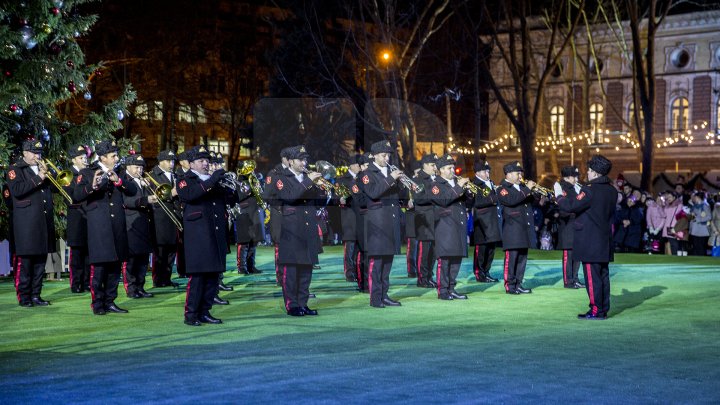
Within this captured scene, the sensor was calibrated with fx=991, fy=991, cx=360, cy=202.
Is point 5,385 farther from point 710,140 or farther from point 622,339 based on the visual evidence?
point 710,140

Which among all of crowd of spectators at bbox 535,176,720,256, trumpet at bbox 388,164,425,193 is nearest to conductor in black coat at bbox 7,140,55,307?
trumpet at bbox 388,164,425,193

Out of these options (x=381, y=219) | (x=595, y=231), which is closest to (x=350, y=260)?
(x=381, y=219)

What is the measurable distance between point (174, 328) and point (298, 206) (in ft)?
7.07

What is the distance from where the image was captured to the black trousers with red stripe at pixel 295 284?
40.2ft

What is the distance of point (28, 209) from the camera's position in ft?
44.3

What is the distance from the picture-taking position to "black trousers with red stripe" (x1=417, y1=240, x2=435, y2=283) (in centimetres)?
1597

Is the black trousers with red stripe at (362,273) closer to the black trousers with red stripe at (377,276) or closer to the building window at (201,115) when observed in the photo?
the black trousers with red stripe at (377,276)

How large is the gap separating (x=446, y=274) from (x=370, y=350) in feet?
15.1

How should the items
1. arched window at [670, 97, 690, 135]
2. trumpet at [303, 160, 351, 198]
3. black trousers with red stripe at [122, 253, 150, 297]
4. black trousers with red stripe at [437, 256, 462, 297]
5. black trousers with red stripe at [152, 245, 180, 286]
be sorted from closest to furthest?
black trousers with red stripe at [437, 256, 462, 297], black trousers with red stripe at [122, 253, 150, 297], trumpet at [303, 160, 351, 198], black trousers with red stripe at [152, 245, 180, 286], arched window at [670, 97, 690, 135]

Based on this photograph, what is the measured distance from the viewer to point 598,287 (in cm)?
1205

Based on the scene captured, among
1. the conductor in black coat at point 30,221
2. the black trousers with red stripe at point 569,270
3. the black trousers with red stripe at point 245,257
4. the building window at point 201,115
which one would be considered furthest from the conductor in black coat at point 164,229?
the building window at point 201,115

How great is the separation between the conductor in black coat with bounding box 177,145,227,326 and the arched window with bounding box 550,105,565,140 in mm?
52887

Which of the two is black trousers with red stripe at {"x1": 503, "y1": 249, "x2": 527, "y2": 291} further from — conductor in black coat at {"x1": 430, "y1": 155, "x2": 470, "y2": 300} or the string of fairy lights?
the string of fairy lights

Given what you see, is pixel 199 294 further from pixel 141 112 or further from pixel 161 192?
pixel 141 112
